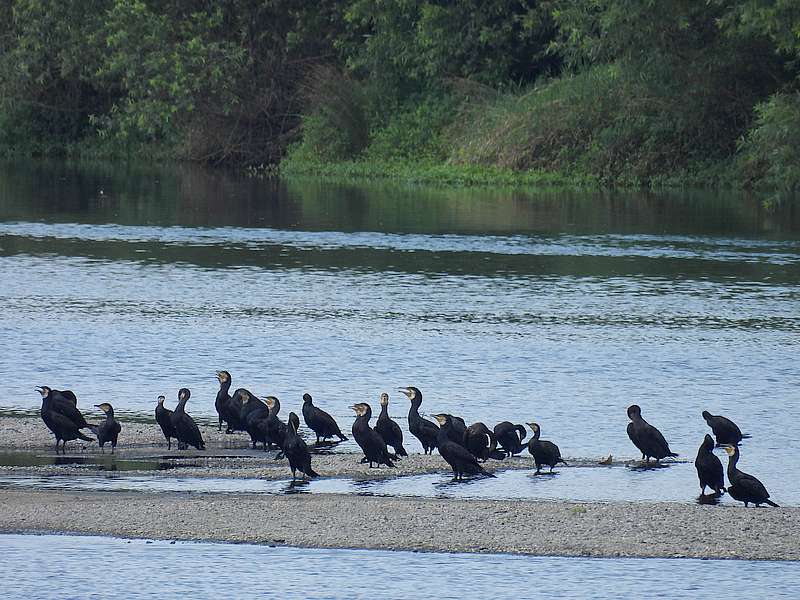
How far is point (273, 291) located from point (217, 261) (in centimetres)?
459

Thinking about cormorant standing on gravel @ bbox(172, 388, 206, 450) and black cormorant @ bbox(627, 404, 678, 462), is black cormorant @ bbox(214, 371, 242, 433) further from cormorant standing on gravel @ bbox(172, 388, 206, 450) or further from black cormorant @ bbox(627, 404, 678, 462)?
black cormorant @ bbox(627, 404, 678, 462)

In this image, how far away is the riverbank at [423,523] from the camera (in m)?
12.0

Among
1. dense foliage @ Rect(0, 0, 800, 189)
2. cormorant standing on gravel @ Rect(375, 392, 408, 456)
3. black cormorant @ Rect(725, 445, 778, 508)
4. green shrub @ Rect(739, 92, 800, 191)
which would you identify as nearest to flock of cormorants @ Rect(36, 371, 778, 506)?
cormorant standing on gravel @ Rect(375, 392, 408, 456)

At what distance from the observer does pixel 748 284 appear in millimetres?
28562

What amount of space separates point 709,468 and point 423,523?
8.83ft

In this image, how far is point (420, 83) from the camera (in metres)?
55.9

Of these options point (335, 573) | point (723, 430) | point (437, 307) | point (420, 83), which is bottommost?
point (335, 573)

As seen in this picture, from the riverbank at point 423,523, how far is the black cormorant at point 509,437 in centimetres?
201

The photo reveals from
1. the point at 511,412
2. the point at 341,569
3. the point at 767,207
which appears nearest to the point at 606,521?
the point at 341,569

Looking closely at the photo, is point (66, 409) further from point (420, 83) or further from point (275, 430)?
point (420, 83)

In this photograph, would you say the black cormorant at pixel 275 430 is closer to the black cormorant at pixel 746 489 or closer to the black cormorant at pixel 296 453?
the black cormorant at pixel 296 453

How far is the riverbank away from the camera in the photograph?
12000 millimetres

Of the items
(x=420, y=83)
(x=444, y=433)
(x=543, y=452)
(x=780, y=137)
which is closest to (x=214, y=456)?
(x=444, y=433)

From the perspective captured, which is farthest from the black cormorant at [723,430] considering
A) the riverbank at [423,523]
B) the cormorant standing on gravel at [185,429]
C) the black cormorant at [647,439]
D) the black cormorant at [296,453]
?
the cormorant standing on gravel at [185,429]
